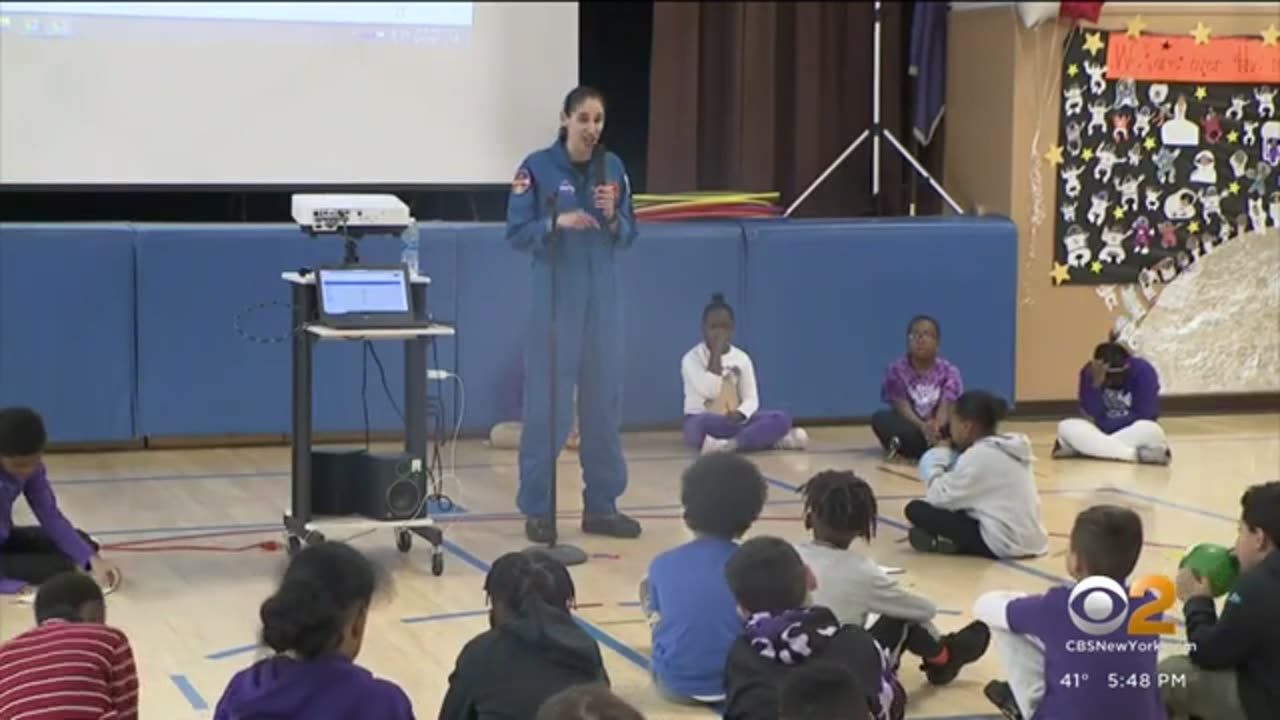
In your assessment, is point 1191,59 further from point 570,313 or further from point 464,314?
point 570,313

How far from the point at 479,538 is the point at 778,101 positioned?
4.58m

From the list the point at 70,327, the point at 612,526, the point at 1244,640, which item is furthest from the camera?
the point at 70,327

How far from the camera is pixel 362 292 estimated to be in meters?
6.80

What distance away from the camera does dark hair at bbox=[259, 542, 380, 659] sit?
3.42m

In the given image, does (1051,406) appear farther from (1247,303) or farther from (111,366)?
(111,366)

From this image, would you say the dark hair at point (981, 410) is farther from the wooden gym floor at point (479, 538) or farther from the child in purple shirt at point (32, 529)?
the child in purple shirt at point (32, 529)

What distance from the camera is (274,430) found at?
942 cm

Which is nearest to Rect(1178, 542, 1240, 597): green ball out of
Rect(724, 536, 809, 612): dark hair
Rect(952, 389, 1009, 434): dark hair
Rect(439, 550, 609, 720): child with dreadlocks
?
Rect(724, 536, 809, 612): dark hair

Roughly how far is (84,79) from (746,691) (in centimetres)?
659

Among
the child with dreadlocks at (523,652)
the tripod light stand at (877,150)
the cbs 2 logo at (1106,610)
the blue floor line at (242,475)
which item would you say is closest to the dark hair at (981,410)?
the cbs 2 logo at (1106,610)

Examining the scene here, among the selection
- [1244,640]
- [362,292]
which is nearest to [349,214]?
[362,292]

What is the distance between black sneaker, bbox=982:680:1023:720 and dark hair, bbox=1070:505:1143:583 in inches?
28.4

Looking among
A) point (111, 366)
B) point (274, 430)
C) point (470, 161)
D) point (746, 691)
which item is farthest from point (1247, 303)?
point (746, 691)

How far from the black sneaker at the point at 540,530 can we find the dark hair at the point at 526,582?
3096mm
